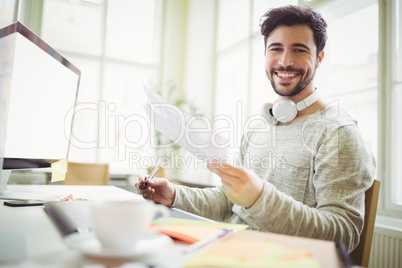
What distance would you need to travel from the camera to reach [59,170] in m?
1.30

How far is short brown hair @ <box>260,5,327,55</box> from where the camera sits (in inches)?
41.8

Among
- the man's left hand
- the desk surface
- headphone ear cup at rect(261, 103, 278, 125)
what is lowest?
the desk surface

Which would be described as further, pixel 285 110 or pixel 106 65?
pixel 106 65

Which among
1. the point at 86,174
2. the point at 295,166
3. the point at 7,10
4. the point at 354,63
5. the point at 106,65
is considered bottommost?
the point at 86,174

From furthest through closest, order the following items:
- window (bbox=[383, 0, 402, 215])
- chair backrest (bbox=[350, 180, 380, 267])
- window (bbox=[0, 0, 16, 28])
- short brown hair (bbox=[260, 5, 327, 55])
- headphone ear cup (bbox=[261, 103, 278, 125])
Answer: window (bbox=[0, 0, 16, 28]) < window (bbox=[383, 0, 402, 215]) < headphone ear cup (bbox=[261, 103, 278, 125]) < short brown hair (bbox=[260, 5, 327, 55]) < chair backrest (bbox=[350, 180, 380, 267])

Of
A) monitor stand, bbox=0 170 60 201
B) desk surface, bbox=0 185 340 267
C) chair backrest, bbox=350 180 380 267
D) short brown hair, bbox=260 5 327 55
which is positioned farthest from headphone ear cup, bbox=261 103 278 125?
monitor stand, bbox=0 170 60 201

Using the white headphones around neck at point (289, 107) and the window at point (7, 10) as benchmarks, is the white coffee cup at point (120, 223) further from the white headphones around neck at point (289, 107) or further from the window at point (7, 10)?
the window at point (7, 10)

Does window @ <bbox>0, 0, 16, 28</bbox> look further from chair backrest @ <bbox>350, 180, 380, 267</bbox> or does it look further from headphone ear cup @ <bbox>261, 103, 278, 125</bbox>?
chair backrest @ <bbox>350, 180, 380, 267</bbox>

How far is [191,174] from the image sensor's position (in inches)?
179

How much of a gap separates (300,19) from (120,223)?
949 millimetres

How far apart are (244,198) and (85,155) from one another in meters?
4.12

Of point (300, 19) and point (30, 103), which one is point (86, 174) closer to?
point (30, 103)

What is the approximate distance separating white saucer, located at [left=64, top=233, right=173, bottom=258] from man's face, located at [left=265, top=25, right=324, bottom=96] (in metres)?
0.80

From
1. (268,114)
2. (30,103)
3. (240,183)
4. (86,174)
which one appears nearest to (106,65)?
(86,174)
